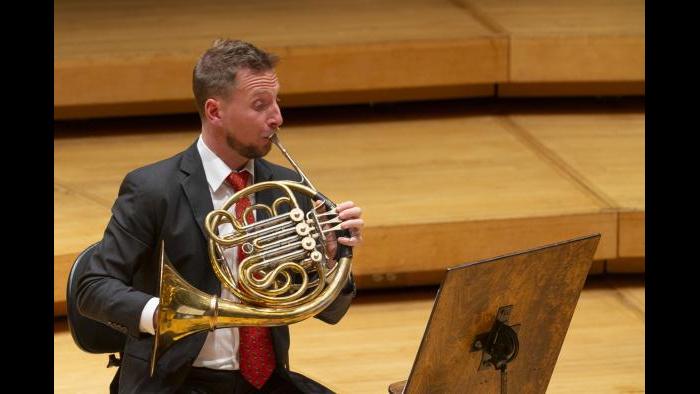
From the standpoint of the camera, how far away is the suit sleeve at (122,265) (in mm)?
1561

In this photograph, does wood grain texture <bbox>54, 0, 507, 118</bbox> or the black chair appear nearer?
the black chair

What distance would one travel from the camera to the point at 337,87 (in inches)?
122

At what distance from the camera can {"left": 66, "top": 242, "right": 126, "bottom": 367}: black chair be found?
5.46 feet

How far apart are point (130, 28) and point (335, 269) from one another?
186 centimetres

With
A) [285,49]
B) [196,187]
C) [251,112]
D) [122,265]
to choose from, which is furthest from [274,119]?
[285,49]

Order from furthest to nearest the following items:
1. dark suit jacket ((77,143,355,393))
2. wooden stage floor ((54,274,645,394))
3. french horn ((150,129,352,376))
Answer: wooden stage floor ((54,274,645,394))
dark suit jacket ((77,143,355,393))
french horn ((150,129,352,376))

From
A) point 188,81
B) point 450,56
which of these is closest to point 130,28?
point 188,81

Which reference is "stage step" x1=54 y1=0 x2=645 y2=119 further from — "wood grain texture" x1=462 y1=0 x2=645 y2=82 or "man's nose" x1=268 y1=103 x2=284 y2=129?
"man's nose" x1=268 y1=103 x2=284 y2=129

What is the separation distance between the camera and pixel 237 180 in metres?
1.67

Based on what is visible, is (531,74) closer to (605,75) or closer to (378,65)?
(605,75)

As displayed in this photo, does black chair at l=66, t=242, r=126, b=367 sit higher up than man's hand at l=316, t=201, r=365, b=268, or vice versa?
man's hand at l=316, t=201, r=365, b=268

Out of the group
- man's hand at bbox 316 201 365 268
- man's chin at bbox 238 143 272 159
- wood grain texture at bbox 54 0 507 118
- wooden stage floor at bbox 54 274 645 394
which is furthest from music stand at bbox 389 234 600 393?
wood grain texture at bbox 54 0 507 118

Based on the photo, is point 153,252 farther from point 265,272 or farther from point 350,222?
point 350,222

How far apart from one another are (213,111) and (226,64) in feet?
0.22
